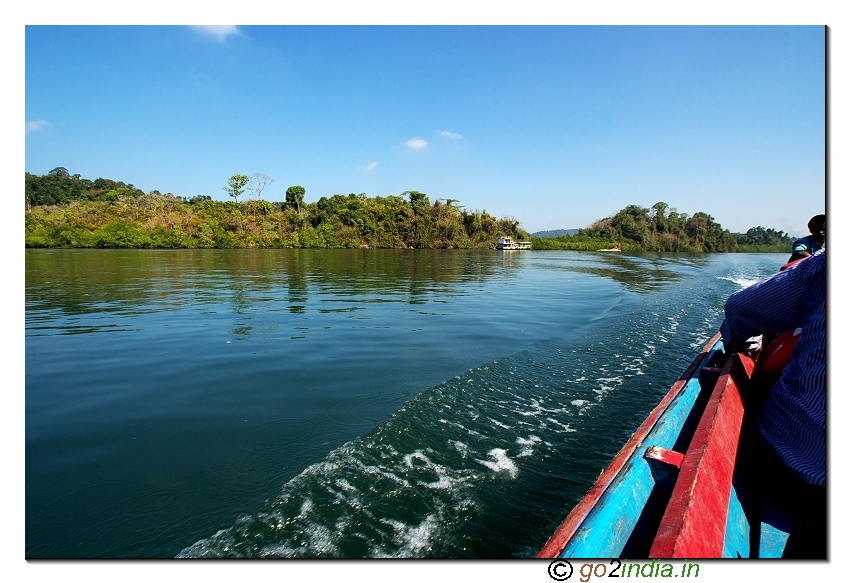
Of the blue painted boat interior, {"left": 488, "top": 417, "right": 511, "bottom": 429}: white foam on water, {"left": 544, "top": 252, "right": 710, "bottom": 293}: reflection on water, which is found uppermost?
{"left": 544, "top": 252, "right": 710, "bottom": 293}: reflection on water

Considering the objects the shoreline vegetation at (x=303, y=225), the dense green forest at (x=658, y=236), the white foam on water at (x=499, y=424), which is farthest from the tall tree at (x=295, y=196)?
the white foam on water at (x=499, y=424)

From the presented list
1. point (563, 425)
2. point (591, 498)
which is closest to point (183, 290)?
point (563, 425)

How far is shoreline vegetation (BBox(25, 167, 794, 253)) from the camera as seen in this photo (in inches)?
1549

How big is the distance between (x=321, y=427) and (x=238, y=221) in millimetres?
50853

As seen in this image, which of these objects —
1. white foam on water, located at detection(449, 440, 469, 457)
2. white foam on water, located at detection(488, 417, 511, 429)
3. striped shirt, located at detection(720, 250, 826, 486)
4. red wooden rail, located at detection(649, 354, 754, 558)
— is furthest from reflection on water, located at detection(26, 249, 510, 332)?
striped shirt, located at detection(720, 250, 826, 486)

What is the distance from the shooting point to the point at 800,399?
1.70 m

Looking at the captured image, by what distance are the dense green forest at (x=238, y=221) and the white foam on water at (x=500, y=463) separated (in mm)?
42034

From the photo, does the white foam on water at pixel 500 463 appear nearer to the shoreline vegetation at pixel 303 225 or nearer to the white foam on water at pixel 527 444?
the white foam on water at pixel 527 444

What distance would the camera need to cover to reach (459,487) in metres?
2.65

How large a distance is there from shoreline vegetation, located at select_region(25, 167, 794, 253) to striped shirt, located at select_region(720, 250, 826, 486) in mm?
44446

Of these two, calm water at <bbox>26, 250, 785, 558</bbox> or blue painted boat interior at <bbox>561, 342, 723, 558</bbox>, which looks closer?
blue painted boat interior at <bbox>561, 342, 723, 558</bbox>

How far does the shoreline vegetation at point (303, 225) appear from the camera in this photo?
3934cm

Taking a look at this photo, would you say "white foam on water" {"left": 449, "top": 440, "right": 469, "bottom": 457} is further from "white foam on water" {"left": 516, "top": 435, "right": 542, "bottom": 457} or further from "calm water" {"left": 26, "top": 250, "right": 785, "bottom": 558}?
"white foam on water" {"left": 516, "top": 435, "right": 542, "bottom": 457}
